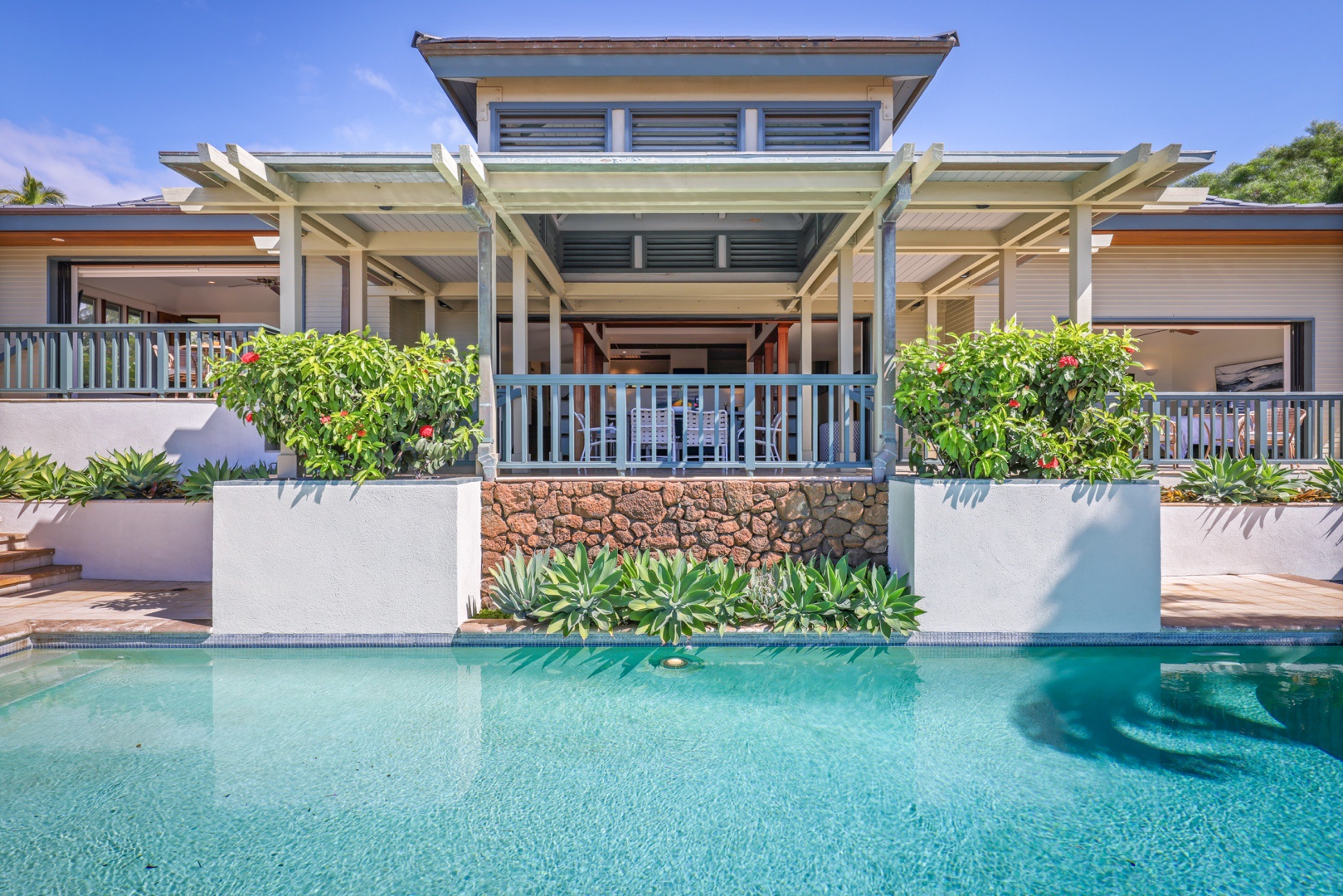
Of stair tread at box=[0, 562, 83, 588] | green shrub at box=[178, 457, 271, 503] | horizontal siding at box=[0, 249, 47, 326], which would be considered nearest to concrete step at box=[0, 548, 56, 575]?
stair tread at box=[0, 562, 83, 588]

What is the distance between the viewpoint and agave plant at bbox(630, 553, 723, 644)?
14.0 ft

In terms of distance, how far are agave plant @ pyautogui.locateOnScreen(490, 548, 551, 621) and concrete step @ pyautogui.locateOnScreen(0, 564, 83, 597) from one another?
4226 millimetres

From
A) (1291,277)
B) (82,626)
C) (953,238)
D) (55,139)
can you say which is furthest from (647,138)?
(55,139)

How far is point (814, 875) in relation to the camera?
2.12m

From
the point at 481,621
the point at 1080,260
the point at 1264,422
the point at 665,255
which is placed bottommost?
the point at 481,621

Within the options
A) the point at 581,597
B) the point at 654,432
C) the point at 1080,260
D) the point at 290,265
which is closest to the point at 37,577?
the point at 290,265

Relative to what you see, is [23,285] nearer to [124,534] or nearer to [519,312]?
[124,534]

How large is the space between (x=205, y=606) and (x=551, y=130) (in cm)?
609

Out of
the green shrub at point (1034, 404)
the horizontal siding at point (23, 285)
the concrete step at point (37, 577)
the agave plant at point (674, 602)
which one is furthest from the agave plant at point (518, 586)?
the horizontal siding at point (23, 285)

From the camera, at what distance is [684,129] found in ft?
25.0

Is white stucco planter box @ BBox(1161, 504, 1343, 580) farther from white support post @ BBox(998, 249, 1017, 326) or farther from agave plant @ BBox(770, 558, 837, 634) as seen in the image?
agave plant @ BBox(770, 558, 837, 634)

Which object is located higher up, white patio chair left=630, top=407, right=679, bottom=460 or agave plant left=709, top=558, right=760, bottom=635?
white patio chair left=630, top=407, right=679, bottom=460

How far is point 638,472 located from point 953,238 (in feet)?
14.5

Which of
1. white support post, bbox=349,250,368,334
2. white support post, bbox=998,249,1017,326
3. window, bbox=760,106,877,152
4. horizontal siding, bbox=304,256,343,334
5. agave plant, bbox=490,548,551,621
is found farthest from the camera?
horizontal siding, bbox=304,256,343,334
